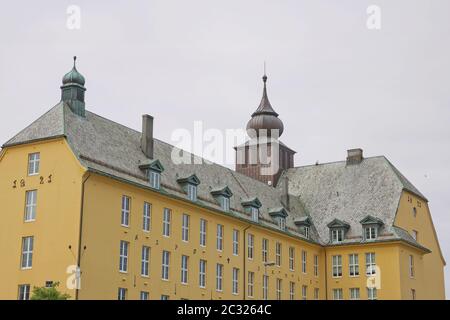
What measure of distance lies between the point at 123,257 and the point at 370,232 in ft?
83.9

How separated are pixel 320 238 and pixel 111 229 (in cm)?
2636

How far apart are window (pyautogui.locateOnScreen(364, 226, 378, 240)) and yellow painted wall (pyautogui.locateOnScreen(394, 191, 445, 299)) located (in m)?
1.93

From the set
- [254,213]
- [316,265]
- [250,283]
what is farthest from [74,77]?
[316,265]

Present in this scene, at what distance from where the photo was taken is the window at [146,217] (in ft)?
144

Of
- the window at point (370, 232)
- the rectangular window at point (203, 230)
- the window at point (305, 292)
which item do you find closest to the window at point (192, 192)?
the rectangular window at point (203, 230)

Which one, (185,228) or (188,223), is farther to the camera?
(188,223)

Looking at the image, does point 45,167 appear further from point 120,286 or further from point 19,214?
point 120,286

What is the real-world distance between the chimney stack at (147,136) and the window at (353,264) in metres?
21.6

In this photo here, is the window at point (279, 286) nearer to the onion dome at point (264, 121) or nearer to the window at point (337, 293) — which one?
the window at point (337, 293)

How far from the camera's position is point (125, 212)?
42625 mm

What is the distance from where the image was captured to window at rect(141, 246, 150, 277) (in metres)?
43.4

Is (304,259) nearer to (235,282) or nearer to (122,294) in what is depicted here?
(235,282)

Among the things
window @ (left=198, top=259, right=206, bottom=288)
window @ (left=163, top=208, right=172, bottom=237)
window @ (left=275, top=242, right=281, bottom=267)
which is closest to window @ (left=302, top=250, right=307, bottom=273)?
window @ (left=275, top=242, right=281, bottom=267)
